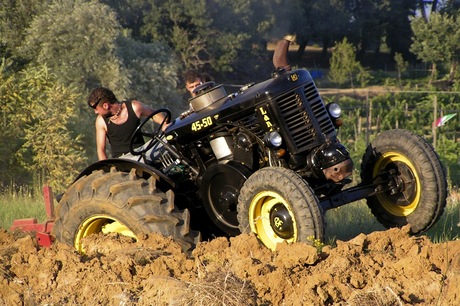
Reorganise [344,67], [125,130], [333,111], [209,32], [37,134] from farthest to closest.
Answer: [209,32], [344,67], [37,134], [125,130], [333,111]

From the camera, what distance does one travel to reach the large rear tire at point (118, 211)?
22.5 feet

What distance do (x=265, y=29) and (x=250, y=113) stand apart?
62.0 meters

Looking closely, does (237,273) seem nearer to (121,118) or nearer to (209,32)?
(121,118)

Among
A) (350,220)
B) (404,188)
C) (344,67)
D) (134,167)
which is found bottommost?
(344,67)

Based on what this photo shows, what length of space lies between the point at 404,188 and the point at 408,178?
0.36ft

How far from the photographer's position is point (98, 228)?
7539 millimetres

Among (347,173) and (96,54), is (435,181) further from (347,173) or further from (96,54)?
(96,54)

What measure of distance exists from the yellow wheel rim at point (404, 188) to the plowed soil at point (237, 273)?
3.56 feet

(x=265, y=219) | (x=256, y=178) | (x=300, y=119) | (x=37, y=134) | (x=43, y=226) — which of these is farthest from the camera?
(x=37, y=134)

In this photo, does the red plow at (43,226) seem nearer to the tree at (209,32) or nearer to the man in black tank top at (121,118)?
the man in black tank top at (121,118)

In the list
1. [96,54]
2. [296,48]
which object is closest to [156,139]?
[96,54]

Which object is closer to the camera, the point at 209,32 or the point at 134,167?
the point at 134,167

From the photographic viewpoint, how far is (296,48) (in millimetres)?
81750

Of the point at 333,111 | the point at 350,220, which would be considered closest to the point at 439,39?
the point at 350,220
